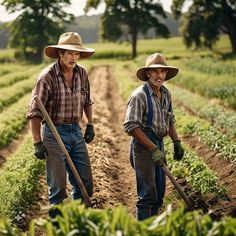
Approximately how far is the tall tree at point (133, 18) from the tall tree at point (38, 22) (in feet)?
16.0

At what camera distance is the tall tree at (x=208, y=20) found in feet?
122

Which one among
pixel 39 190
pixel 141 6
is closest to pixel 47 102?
pixel 39 190

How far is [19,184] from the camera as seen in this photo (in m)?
6.07

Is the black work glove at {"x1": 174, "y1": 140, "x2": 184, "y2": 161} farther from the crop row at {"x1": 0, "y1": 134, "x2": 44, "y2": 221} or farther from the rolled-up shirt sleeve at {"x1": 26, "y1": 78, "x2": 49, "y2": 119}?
the crop row at {"x1": 0, "y1": 134, "x2": 44, "y2": 221}

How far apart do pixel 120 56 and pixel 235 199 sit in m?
45.4

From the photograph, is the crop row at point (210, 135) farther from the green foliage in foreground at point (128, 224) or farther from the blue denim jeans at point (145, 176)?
the green foliage in foreground at point (128, 224)

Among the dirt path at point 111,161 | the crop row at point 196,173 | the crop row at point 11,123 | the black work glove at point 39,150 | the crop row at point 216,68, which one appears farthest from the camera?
the crop row at point 216,68

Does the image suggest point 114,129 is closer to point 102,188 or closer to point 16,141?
point 16,141

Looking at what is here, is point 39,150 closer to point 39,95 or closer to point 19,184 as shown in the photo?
point 39,95

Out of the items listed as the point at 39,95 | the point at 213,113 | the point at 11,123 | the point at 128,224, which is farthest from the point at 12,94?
the point at 128,224

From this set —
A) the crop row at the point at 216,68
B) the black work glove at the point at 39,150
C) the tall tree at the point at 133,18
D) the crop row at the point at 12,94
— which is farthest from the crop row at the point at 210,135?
the tall tree at the point at 133,18

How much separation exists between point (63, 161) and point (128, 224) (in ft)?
6.65

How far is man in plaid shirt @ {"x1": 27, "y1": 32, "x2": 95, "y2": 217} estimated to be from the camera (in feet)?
14.6

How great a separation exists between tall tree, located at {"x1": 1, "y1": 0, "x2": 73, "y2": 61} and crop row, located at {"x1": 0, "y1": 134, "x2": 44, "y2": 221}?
136 feet
